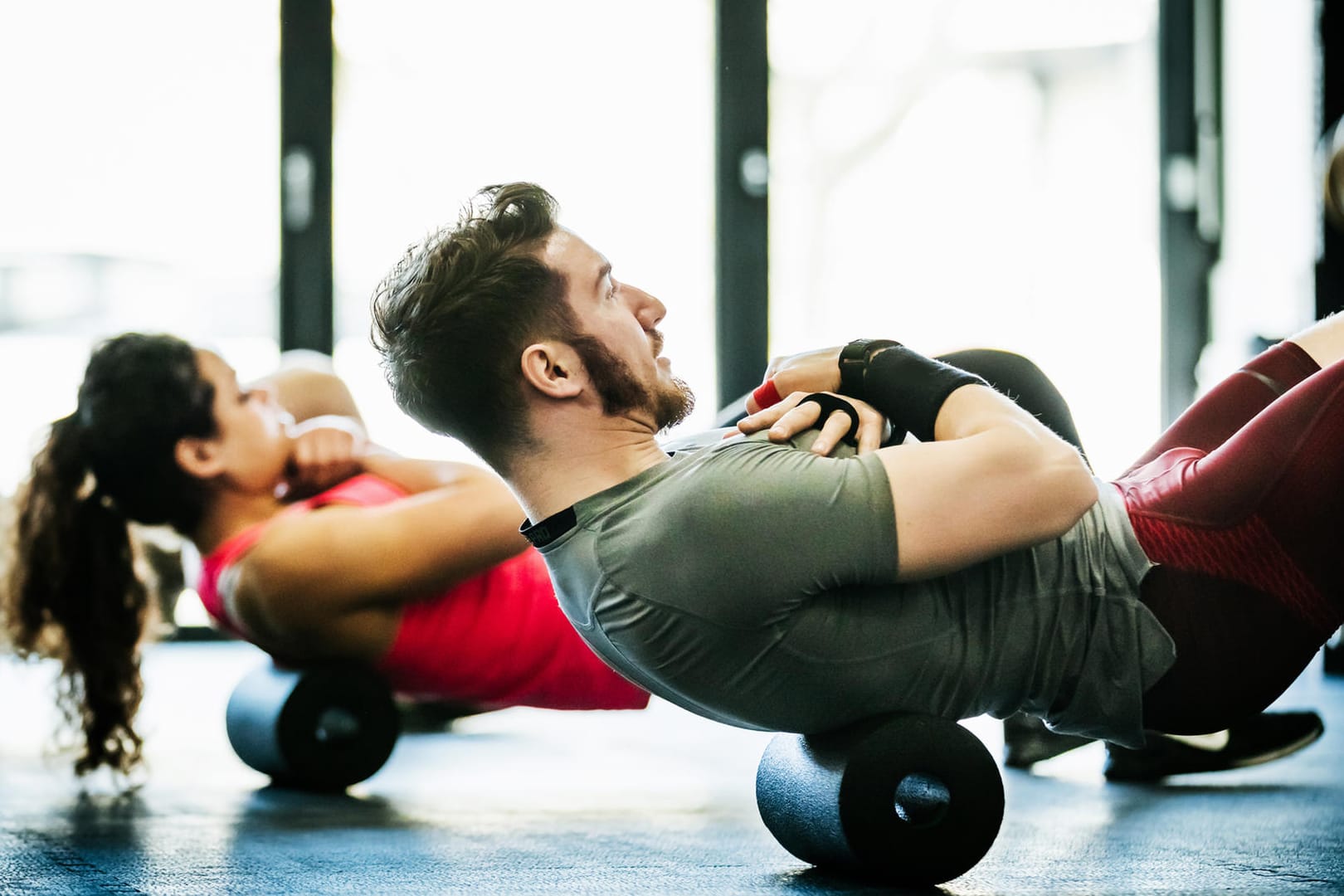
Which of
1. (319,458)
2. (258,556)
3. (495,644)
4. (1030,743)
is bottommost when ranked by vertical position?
(1030,743)

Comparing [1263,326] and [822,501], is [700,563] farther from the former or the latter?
[1263,326]

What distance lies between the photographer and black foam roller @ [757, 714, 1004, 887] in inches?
46.8

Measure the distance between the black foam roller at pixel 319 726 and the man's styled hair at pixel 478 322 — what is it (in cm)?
80

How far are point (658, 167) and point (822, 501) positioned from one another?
3098 millimetres

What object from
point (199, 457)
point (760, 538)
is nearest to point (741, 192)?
point (199, 457)

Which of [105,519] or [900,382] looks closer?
[900,382]

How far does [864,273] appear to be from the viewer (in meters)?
4.21

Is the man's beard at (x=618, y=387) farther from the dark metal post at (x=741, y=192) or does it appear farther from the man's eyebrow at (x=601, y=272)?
the dark metal post at (x=741, y=192)

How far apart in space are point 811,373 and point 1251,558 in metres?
0.42

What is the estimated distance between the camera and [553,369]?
1152 mm

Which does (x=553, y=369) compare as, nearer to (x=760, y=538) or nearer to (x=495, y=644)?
(x=760, y=538)

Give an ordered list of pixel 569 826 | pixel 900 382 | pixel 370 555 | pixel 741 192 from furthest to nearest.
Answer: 1. pixel 741 192
2. pixel 370 555
3. pixel 569 826
4. pixel 900 382

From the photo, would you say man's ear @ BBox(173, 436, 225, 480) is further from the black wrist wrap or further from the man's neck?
the black wrist wrap

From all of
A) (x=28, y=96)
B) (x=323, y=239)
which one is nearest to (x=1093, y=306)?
(x=323, y=239)
